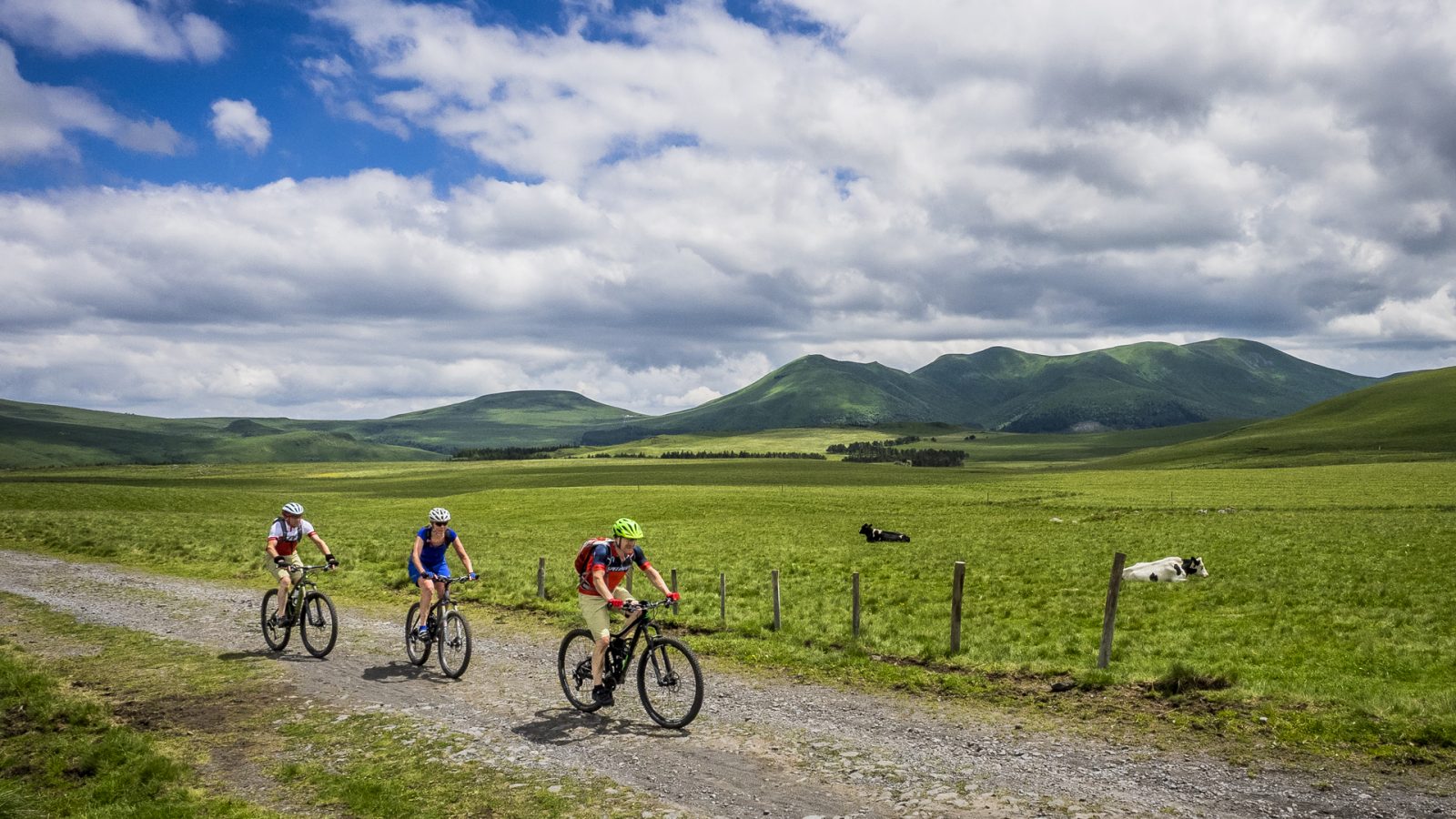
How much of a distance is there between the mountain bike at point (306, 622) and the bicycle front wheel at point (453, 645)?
11.5 feet

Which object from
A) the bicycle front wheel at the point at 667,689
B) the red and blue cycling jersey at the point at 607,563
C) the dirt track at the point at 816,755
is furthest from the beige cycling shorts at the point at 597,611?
the dirt track at the point at 816,755

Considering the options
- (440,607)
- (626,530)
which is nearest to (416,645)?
(440,607)

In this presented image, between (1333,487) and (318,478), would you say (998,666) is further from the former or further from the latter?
(318,478)

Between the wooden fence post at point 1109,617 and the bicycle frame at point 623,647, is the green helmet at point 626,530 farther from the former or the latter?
the wooden fence post at point 1109,617

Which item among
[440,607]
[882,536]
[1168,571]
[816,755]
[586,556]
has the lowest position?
[882,536]

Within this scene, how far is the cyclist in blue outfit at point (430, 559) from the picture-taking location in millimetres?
17453

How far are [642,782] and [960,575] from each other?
11.7 meters

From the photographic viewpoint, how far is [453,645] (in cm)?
1755

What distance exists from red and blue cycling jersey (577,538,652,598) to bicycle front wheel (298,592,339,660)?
8.57m

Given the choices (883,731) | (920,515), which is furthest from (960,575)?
(920,515)

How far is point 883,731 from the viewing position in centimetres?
1399

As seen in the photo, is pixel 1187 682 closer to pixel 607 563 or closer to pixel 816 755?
pixel 816 755

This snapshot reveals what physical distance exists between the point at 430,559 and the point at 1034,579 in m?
25.0

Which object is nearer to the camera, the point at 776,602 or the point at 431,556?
the point at 431,556
